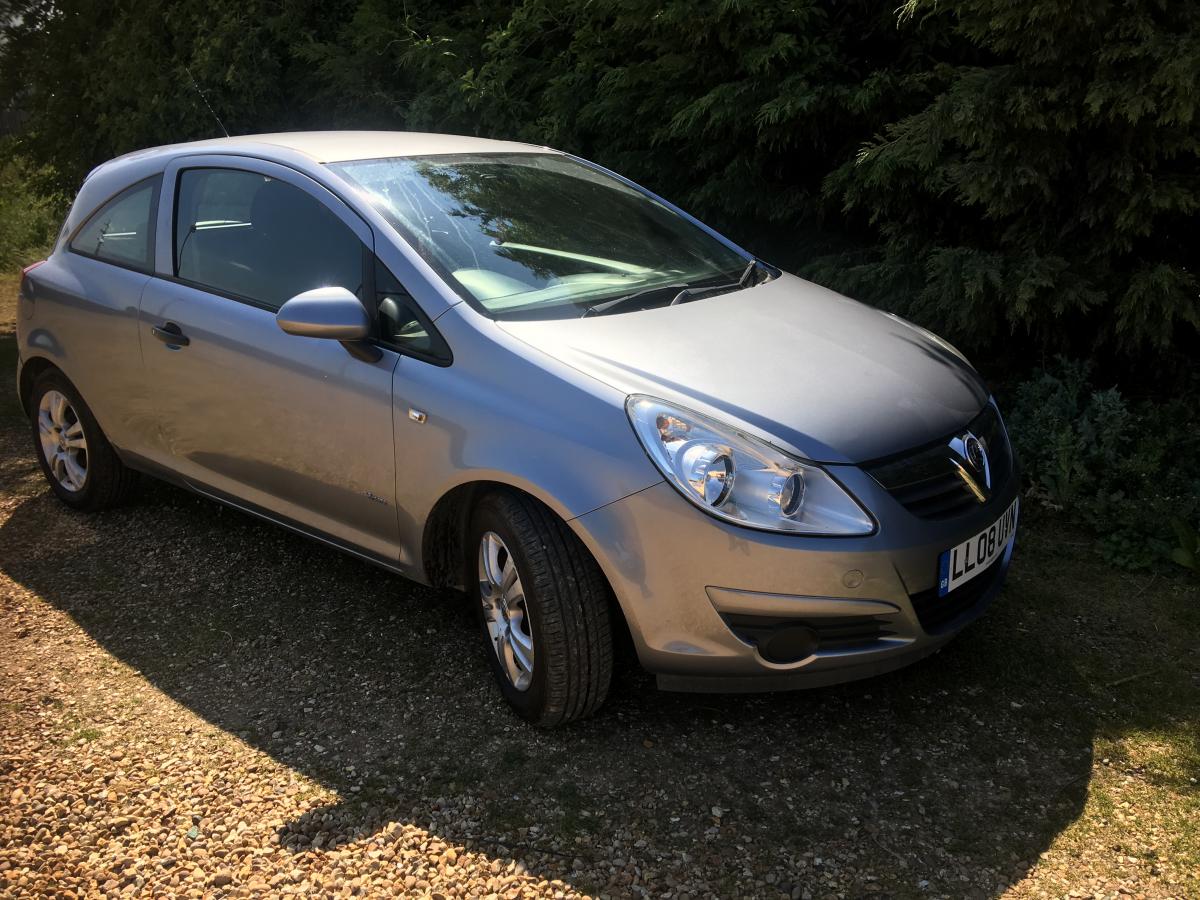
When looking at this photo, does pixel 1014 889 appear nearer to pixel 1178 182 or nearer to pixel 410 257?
pixel 410 257

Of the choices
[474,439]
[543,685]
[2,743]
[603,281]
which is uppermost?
[603,281]

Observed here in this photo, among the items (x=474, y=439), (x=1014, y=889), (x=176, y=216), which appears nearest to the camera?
(x=1014, y=889)

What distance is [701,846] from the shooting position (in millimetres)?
2840

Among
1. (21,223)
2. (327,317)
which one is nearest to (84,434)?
(327,317)

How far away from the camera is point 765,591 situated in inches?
113

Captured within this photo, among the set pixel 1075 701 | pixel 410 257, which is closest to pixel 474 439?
pixel 410 257

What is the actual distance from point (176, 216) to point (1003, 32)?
11.3 ft

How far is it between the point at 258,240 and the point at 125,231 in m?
0.93

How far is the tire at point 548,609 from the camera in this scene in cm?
308

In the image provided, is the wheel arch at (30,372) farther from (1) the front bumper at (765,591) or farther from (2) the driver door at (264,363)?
(1) the front bumper at (765,591)

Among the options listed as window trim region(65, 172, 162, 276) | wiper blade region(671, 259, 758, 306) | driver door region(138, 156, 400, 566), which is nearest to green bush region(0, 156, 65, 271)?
window trim region(65, 172, 162, 276)

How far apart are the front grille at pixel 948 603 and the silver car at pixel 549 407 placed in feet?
0.04

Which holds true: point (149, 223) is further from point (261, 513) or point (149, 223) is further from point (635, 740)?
point (635, 740)

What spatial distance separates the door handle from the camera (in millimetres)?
4110
